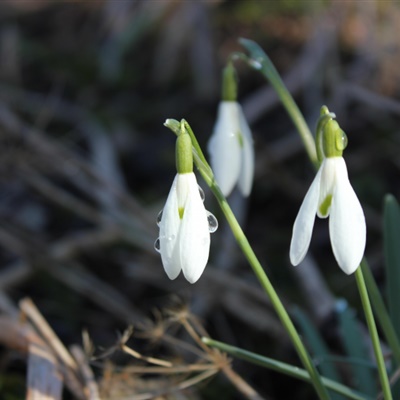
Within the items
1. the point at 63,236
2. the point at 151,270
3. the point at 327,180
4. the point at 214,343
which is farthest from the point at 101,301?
the point at 327,180

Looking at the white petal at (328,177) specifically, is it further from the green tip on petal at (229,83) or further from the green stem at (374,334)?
the green tip on petal at (229,83)

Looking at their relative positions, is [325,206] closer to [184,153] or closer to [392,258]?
[184,153]

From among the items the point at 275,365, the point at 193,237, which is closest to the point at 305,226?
the point at 193,237

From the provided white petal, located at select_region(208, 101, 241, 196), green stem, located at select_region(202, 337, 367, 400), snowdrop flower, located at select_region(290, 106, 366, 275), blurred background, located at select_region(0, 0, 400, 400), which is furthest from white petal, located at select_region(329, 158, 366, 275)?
blurred background, located at select_region(0, 0, 400, 400)

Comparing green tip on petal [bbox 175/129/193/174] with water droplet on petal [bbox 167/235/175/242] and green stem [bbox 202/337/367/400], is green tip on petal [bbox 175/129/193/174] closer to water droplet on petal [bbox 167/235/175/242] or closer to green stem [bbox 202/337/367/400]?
water droplet on petal [bbox 167/235/175/242]

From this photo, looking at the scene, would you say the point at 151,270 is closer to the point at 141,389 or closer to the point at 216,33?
the point at 141,389

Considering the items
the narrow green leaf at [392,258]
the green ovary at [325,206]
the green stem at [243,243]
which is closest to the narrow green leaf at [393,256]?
the narrow green leaf at [392,258]

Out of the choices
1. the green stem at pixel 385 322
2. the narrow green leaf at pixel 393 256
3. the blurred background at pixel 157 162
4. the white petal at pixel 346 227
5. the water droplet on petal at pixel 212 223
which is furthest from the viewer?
the blurred background at pixel 157 162
